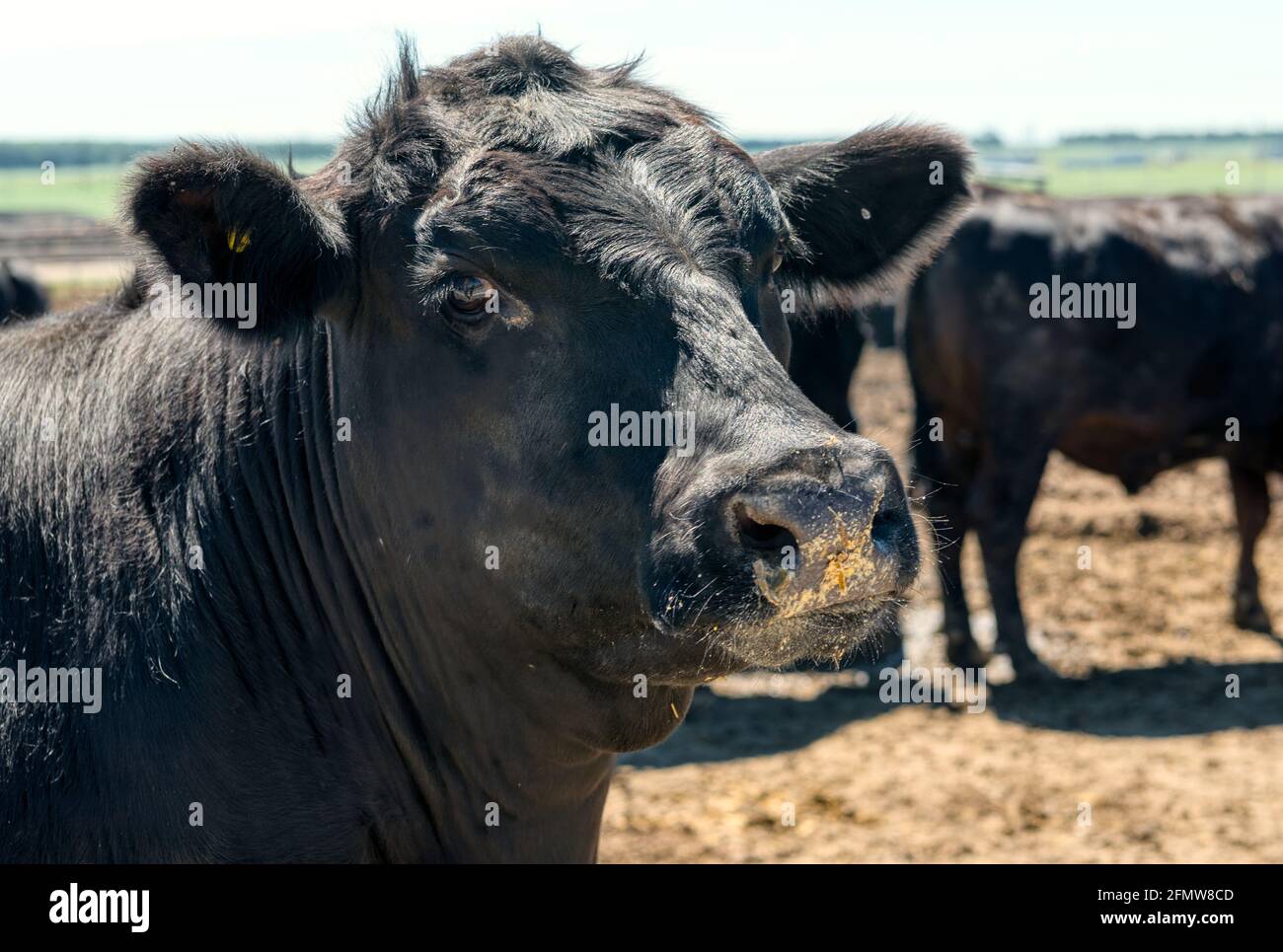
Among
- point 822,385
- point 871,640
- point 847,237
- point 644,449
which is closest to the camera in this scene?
point 644,449

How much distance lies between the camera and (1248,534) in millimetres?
10086

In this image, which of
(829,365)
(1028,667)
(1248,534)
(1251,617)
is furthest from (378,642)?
(1248,534)

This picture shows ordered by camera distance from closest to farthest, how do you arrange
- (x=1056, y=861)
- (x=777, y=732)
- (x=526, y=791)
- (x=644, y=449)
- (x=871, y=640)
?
(x=644, y=449)
(x=871, y=640)
(x=526, y=791)
(x=1056, y=861)
(x=777, y=732)

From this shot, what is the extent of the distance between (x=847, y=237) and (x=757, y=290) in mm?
972

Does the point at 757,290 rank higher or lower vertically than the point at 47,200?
lower

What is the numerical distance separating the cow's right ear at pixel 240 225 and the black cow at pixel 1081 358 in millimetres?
6334

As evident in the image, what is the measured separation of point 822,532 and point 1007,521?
271 inches

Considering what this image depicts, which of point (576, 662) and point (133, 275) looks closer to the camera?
point (576, 662)

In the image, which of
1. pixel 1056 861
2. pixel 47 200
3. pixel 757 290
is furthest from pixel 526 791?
pixel 47 200

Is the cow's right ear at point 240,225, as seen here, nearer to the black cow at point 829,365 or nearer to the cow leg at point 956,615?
the black cow at point 829,365

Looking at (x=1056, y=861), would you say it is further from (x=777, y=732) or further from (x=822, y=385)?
(x=822, y=385)

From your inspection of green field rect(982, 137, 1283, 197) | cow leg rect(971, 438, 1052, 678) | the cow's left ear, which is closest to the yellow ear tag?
the cow's left ear
